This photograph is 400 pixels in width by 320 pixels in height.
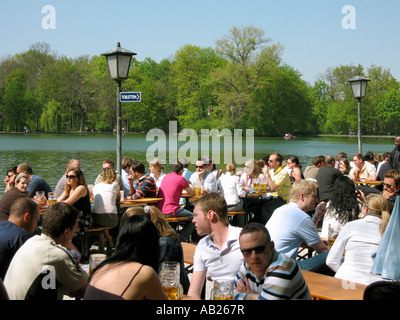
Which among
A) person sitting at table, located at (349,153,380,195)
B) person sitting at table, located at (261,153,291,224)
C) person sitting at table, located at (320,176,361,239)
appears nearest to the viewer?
person sitting at table, located at (320,176,361,239)

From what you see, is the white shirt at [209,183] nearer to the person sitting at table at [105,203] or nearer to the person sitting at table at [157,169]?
the person sitting at table at [157,169]

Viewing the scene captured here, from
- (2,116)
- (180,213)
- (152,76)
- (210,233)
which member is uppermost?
(152,76)

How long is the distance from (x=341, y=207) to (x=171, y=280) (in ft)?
10.1

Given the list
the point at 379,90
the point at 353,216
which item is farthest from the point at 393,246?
the point at 379,90

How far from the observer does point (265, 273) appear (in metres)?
2.96

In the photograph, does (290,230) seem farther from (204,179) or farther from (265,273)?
(204,179)

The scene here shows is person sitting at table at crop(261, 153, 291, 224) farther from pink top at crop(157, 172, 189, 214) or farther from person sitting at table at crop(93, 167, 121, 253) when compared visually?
person sitting at table at crop(93, 167, 121, 253)

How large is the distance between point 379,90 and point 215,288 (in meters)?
79.0

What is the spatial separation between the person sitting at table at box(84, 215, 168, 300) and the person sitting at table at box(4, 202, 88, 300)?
63 centimetres

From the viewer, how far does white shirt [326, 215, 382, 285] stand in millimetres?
3922

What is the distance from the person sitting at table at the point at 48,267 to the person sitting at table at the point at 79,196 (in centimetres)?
315

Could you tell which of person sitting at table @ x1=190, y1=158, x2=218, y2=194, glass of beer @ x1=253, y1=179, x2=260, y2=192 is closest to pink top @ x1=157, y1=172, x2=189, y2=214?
person sitting at table @ x1=190, y1=158, x2=218, y2=194
